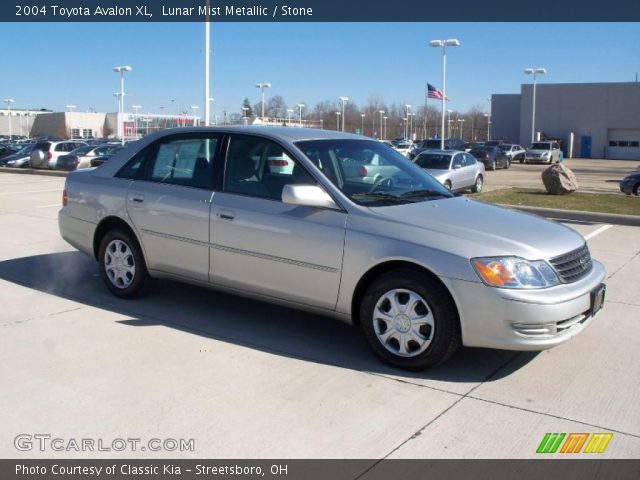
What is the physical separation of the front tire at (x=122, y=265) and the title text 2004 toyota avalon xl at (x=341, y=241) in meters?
0.01

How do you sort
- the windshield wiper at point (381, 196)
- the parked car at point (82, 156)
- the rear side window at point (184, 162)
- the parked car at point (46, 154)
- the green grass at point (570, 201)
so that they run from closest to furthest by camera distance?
the windshield wiper at point (381, 196) < the rear side window at point (184, 162) < the green grass at point (570, 201) < the parked car at point (82, 156) < the parked car at point (46, 154)

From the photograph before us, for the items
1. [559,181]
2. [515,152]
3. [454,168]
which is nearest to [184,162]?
[559,181]

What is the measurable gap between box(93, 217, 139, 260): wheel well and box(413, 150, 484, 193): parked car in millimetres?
13650

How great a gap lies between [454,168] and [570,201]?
415 centimetres

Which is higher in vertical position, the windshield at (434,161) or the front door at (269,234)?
the windshield at (434,161)

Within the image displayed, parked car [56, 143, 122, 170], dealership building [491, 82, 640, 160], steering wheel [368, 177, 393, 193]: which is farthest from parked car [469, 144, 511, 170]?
steering wheel [368, 177, 393, 193]

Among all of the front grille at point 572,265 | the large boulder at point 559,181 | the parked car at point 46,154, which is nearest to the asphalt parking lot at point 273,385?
the front grille at point 572,265

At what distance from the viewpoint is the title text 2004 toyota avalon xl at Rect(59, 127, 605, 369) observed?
430cm

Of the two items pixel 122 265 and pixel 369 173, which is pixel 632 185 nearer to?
pixel 369 173

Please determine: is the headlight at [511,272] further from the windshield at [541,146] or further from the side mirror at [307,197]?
the windshield at [541,146]

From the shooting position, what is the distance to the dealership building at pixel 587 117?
58125mm
